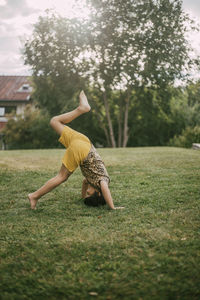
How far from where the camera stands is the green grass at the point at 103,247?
218 centimetres

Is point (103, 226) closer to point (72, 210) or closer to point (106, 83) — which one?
point (72, 210)

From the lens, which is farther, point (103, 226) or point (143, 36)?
point (143, 36)

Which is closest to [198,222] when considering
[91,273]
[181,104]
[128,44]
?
[91,273]

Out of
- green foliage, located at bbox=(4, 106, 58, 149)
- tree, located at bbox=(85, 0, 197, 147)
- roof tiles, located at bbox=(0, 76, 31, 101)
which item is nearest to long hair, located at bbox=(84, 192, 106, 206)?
tree, located at bbox=(85, 0, 197, 147)

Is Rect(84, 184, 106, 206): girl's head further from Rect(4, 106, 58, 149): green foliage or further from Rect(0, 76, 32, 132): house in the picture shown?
Rect(0, 76, 32, 132): house

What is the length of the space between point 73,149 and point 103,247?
1563 mm

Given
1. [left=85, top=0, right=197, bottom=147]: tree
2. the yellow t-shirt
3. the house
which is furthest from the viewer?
the house

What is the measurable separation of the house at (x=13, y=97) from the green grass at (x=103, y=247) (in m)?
26.6

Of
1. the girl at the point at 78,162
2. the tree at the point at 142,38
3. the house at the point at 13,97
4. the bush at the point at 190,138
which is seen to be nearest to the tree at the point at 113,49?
the tree at the point at 142,38

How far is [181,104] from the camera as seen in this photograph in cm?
2114

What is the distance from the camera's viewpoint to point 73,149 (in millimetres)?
3930

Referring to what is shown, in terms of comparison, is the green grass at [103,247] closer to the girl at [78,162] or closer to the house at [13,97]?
the girl at [78,162]

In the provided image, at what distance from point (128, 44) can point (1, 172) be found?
13856mm

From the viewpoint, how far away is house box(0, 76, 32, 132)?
29938 mm
